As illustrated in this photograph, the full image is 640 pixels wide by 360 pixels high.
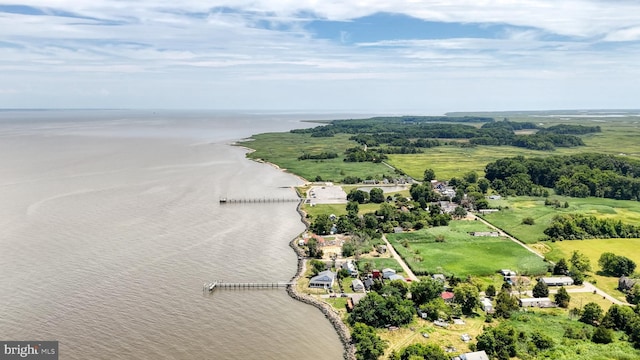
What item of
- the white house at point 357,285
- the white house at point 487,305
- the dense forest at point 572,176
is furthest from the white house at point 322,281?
the dense forest at point 572,176

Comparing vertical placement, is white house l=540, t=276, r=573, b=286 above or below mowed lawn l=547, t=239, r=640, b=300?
below

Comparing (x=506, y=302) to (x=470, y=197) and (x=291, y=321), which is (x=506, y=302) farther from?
(x=470, y=197)

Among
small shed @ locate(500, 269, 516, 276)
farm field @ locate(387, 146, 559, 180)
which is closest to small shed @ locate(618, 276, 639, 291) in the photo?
small shed @ locate(500, 269, 516, 276)

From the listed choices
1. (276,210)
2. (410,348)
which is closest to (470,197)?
(276,210)

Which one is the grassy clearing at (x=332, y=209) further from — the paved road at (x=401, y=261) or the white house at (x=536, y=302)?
the white house at (x=536, y=302)

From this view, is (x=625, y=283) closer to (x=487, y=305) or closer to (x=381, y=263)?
(x=487, y=305)

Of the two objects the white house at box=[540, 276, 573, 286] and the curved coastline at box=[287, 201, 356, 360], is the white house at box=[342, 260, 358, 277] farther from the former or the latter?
the white house at box=[540, 276, 573, 286]

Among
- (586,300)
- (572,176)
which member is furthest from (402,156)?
(586,300)
